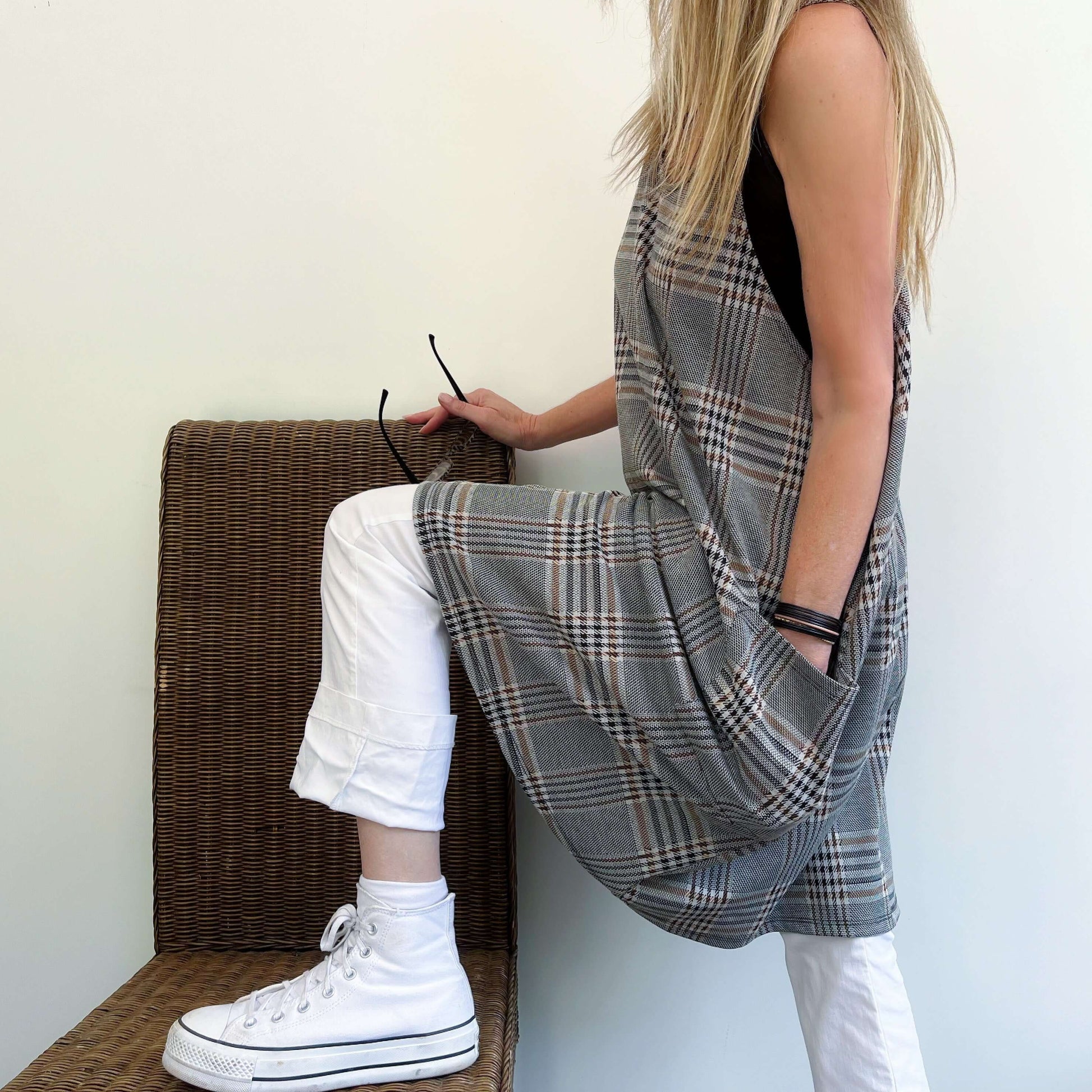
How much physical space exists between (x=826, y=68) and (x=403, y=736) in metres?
0.57

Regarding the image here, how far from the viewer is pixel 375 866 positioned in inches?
28.5

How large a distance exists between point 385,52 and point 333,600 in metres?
0.69

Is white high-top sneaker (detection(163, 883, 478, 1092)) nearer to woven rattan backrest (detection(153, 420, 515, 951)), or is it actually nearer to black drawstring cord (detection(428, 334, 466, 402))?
woven rattan backrest (detection(153, 420, 515, 951))

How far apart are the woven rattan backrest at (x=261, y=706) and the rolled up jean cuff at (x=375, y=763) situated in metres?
0.29

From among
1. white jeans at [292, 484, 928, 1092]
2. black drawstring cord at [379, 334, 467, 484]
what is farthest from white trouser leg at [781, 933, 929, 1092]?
black drawstring cord at [379, 334, 467, 484]

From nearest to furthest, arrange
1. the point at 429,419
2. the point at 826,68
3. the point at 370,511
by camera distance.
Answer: the point at 826,68 → the point at 370,511 → the point at 429,419

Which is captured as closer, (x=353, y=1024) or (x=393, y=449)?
(x=353, y=1024)

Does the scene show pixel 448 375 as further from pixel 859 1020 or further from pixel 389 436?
pixel 859 1020

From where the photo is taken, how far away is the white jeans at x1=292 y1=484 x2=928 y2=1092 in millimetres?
714

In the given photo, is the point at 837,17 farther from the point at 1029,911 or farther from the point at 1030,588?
the point at 1029,911

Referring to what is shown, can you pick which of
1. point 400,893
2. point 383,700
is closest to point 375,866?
point 400,893

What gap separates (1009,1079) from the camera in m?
1.08

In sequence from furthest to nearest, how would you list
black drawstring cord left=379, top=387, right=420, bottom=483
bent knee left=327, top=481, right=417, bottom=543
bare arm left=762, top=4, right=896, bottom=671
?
Result: black drawstring cord left=379, top=387, right=420, bottom=483 < bent knee left=327, top=481, right=417, bottom=543 < bare arm left=762, top=4, right=896, bottom=671

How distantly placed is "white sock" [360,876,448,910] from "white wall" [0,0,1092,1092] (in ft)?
1.30
